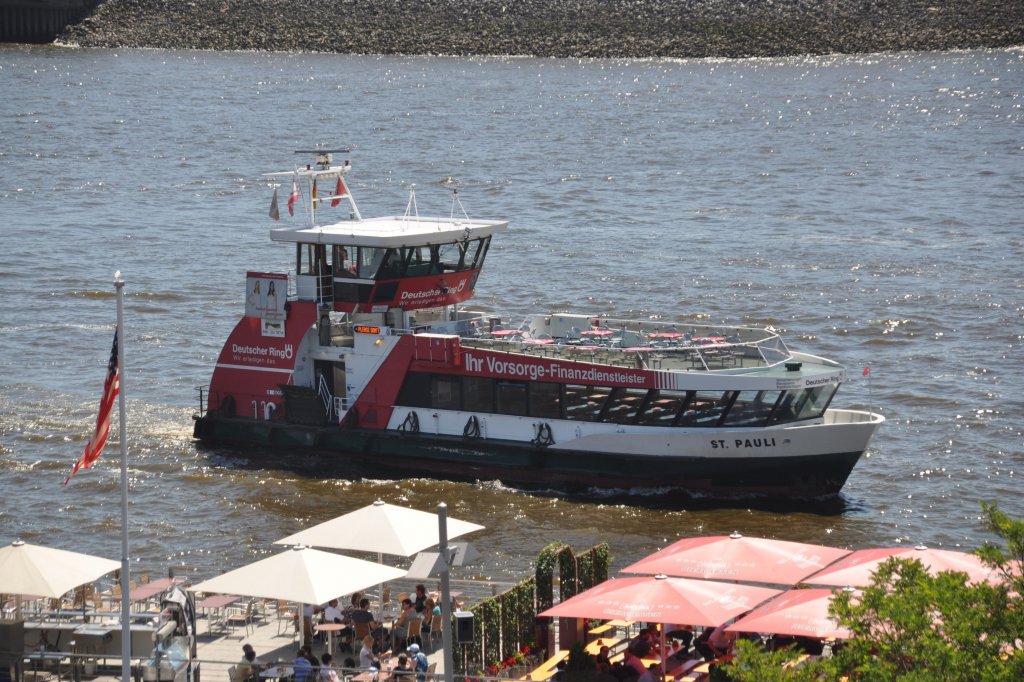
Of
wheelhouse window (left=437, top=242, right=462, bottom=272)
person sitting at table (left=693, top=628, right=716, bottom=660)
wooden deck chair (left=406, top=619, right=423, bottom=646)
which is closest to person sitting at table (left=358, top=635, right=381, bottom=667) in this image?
wooden deck chair (left=406, top=619, right=423, bottom=646)

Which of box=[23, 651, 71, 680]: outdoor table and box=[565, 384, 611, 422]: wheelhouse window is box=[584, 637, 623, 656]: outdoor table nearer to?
box=[23, 651, 71, 680]: outdoor table

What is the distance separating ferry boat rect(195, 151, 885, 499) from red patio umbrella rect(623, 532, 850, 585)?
9.68 m

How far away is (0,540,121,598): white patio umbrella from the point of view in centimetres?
2414

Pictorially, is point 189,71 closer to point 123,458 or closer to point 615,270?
point 615,270

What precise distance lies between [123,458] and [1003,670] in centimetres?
1054

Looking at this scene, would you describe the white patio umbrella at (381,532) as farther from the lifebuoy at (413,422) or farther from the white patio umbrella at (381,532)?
the lifebuoy at (413,422)

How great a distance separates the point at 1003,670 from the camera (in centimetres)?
1549

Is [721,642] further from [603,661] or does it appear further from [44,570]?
[44,570]

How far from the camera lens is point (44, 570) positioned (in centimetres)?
2458

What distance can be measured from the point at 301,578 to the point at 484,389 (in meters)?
13.2

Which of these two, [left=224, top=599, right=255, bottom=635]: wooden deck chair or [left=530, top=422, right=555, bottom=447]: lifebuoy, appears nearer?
[left=224, top=599, right=255, bottom=635]: wooden deck chair

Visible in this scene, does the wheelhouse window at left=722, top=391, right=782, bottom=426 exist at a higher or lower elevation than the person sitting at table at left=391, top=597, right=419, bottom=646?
higher

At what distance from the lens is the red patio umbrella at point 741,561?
78.4 feet

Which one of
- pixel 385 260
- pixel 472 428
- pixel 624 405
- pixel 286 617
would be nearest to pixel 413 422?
pixel 472 428
